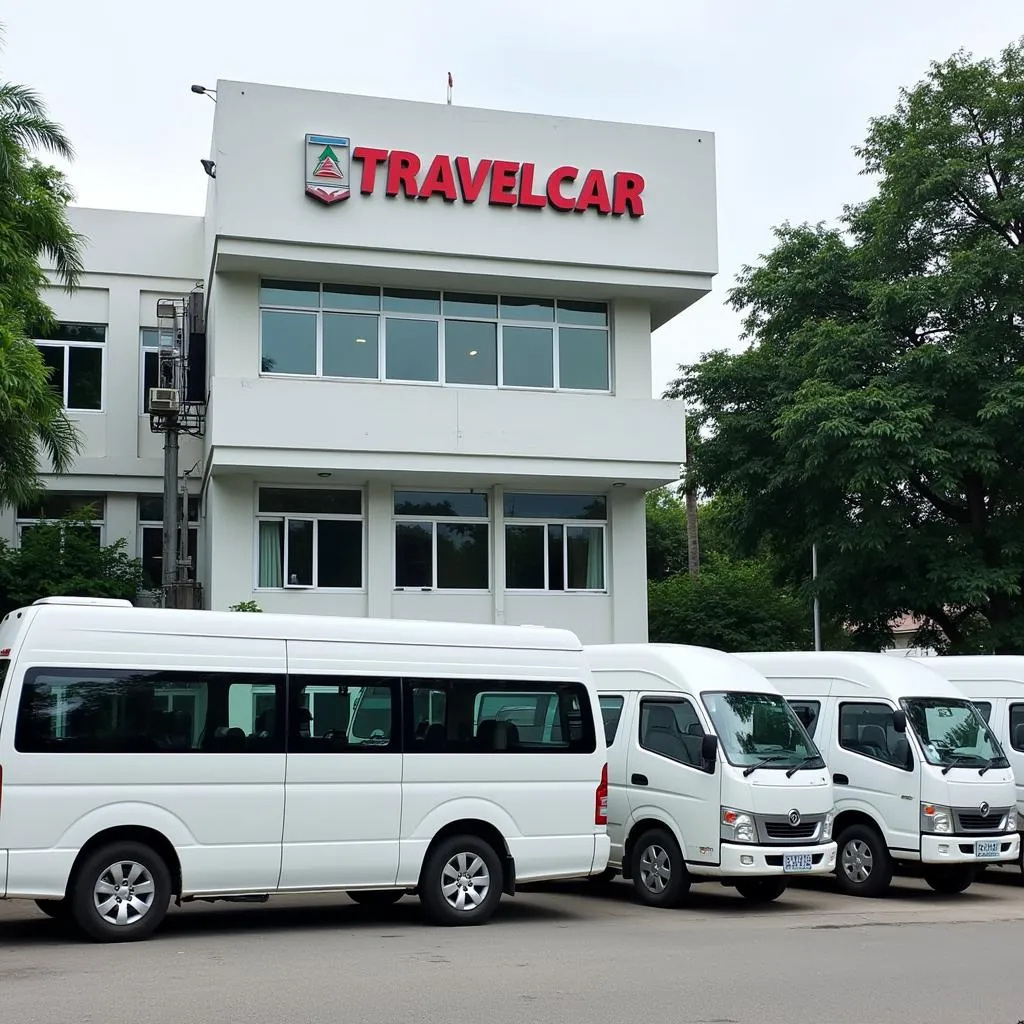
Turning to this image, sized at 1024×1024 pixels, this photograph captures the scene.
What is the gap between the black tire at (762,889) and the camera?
15391 mm

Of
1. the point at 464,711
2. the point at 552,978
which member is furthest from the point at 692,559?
the point at 552,978

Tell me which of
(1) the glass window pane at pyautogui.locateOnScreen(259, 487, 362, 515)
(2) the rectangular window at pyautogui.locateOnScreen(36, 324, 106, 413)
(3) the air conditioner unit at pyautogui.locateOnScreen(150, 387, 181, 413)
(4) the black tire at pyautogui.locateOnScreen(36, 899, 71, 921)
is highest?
(2) the rectangular window at pyautogui.locateOnScreen(36, 324, 106, 413)

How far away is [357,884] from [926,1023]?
18.0 ft

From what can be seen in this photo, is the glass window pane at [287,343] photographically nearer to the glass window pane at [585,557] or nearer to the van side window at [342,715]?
the glass window pane at [585,557]

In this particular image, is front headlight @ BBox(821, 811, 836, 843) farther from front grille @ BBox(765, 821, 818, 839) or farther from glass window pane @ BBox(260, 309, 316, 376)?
glass window pane @ BBox(260, 309, 316, 376)

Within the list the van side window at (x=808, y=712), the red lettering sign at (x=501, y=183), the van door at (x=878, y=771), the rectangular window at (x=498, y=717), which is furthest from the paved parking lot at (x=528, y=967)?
the red lettering sign at (x=501, y=183)

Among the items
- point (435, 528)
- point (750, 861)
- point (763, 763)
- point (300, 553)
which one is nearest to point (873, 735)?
point (763, 763)

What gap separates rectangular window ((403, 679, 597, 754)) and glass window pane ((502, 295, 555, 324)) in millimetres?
13375

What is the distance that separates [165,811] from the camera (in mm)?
11508

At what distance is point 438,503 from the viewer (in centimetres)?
2555

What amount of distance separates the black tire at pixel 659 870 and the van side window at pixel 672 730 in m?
0.82

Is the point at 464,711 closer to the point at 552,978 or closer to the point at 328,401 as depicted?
the point at 552,978

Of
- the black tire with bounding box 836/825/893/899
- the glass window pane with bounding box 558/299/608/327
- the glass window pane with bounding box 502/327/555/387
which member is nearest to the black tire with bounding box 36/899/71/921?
the black tire with bounding box 836/825/893/899

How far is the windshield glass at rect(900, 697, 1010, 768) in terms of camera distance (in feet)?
52.9
